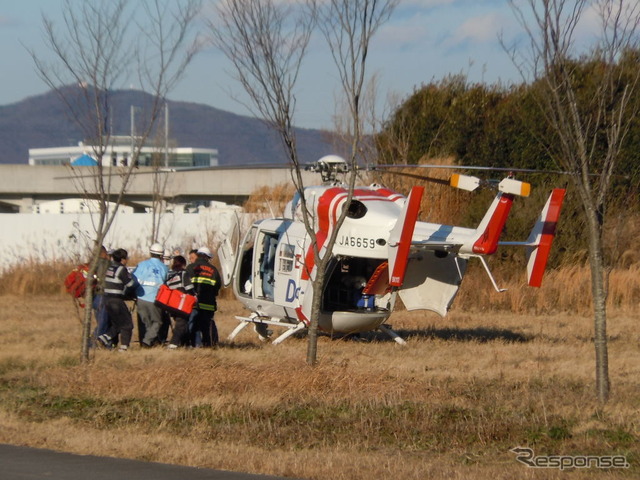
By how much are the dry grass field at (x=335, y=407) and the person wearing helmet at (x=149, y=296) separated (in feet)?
3.32

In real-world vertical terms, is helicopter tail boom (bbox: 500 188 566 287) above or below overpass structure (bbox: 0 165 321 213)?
above

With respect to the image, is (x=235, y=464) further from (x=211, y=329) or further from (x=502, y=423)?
(x=211, y=329)

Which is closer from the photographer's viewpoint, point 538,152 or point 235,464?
point 235,464

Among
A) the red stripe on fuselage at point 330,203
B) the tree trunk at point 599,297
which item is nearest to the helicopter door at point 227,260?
the red stripe on fuselage at point 330,203

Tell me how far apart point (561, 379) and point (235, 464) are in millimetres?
5413

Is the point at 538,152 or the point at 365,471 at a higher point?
the point at 538,152

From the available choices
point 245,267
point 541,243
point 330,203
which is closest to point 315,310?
point 330,203

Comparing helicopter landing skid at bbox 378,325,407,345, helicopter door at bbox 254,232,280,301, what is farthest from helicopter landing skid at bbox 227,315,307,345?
helicopter landing skid at bbox 378,325,407,345

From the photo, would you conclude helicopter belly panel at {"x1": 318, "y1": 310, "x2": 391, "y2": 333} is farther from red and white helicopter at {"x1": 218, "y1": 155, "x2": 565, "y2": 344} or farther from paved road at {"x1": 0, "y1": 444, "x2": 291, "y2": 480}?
paved road at {"x1": 0, "y1": 444, "x2": 291, "y2": 480}

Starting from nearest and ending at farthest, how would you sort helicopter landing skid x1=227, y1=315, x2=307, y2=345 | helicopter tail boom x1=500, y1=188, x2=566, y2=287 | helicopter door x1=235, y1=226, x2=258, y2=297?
helicopter tail boom x1=500, y1=188, x2=566, y2=287 < helicopter landing skid x1=227, y1=315, x2=307, y2=345 < helicopter door x1=235, y1=226, x2=258, y2=297

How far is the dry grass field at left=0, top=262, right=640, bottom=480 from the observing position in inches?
318

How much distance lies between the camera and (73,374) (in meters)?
11.4

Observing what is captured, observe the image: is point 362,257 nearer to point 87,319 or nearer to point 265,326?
point 265,326

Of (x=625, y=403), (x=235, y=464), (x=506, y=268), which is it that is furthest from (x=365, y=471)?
(x=506, y=268)
